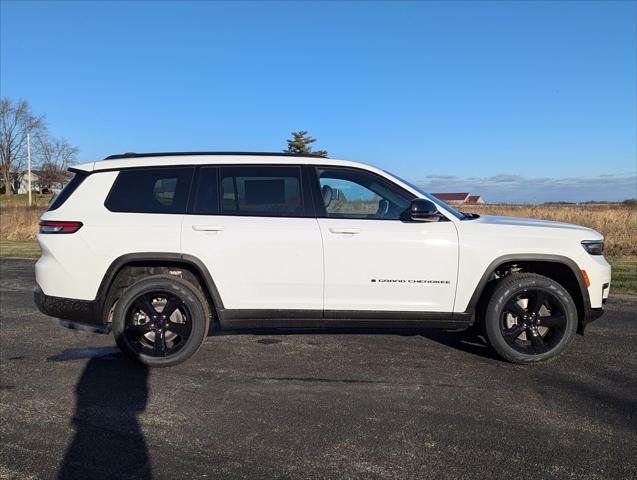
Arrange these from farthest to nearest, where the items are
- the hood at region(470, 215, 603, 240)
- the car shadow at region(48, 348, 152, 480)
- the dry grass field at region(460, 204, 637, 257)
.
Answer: the dry grass field at region(460, 204, 637, 257) < the hood at region(470, 215, 603, 240) < the car shadow at region(48, 348, 152, 480)

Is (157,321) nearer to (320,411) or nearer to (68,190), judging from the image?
(68,190)

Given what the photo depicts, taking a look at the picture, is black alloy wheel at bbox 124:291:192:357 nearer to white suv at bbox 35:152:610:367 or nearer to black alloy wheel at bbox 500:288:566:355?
white suv at bbox 35:152:610:367

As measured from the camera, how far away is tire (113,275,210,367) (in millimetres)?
4551

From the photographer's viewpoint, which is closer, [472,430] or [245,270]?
[472,430]

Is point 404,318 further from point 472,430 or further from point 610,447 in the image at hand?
point 610,447

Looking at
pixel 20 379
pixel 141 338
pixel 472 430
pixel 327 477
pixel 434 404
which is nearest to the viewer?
pixel 327 477

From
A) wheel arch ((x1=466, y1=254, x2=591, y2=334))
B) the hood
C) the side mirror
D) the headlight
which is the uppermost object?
the side mirror

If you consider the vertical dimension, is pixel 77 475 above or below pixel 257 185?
below

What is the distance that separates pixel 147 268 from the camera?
15.7ft

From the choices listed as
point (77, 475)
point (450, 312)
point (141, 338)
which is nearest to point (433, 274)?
point (450, 312)

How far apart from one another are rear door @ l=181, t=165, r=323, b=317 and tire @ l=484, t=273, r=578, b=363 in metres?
1.63

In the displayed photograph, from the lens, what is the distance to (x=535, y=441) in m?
3.23

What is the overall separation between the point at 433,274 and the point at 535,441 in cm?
169

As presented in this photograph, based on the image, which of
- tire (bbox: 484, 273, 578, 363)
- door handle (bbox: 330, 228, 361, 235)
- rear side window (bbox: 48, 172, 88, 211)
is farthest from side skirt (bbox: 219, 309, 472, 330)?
rear side window (bbox: 48, 172, 88, 211)
